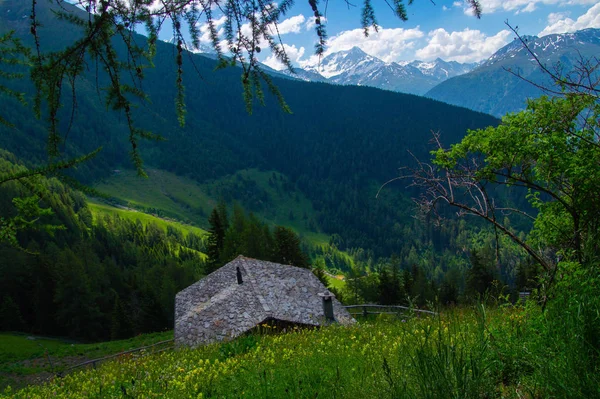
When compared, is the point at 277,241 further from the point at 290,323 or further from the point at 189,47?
the point at 189,47

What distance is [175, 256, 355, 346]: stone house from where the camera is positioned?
24000mm

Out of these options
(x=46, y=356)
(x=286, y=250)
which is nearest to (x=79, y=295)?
(x=46, y=356)

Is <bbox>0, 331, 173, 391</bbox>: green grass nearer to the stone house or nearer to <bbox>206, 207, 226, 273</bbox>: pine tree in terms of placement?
the stone house

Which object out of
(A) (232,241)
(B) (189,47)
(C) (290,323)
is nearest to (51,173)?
(B) (189,47)

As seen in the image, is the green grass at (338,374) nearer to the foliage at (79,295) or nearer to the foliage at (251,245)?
the foliage at (79,295)

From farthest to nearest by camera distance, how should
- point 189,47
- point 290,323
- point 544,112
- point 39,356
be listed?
point 39,356
point 290,323
point 544,112
point 189,47

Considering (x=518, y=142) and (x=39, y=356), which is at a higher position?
(x=518, y=142)

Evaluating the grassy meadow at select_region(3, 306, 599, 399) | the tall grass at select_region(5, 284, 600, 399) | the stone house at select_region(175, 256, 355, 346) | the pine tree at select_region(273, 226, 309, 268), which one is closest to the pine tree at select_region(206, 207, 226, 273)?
the pine tree at select_region(273, 226, 309, 268)

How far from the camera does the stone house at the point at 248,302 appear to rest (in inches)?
945

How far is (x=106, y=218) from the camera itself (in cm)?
16925

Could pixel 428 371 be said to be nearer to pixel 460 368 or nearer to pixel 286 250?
pixel 460 368

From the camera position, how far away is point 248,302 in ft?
85.6

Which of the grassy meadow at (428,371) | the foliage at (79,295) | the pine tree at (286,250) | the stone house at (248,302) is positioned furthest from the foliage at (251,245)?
the grassy meadow at (428,371)

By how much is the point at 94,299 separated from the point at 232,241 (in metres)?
31.5
